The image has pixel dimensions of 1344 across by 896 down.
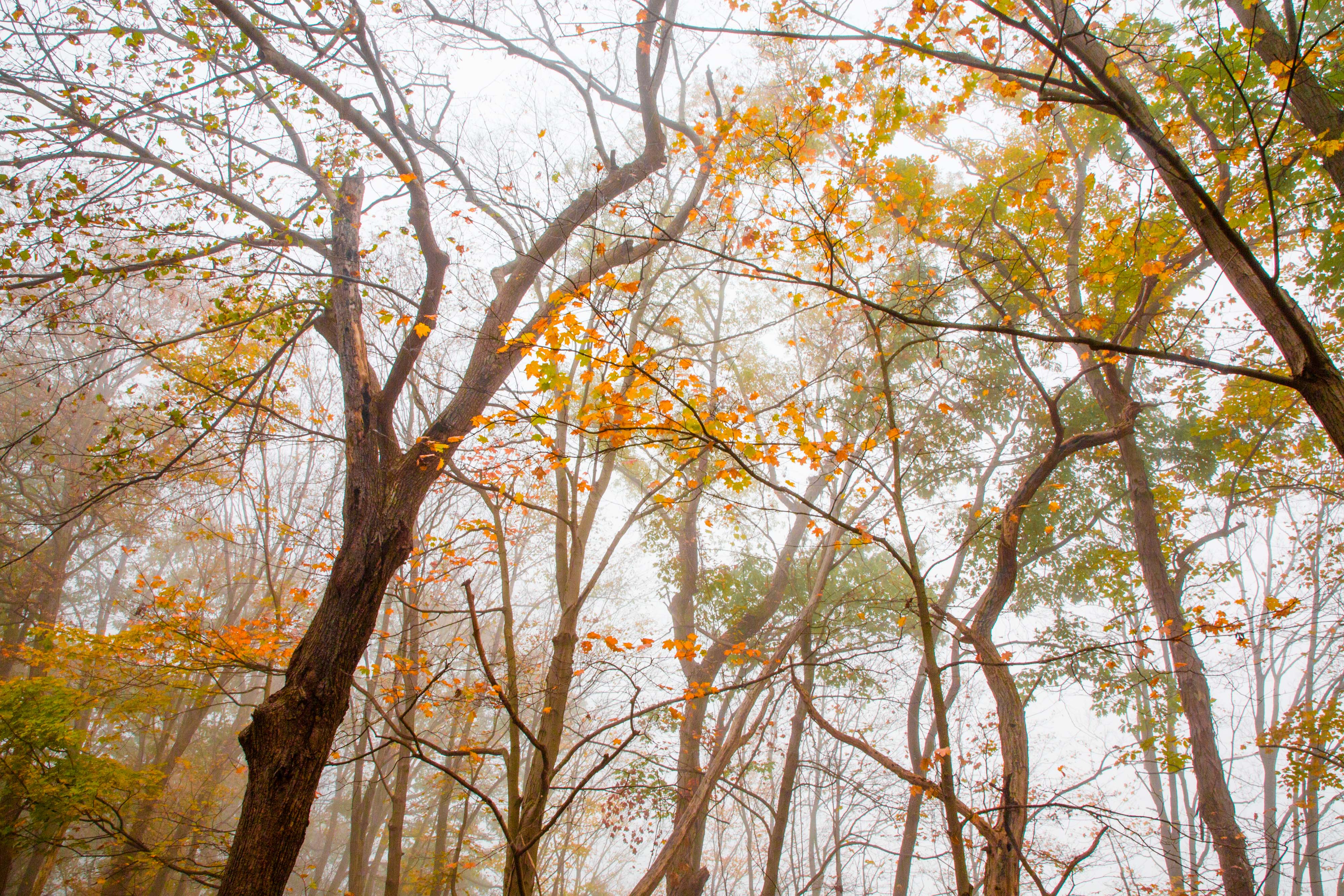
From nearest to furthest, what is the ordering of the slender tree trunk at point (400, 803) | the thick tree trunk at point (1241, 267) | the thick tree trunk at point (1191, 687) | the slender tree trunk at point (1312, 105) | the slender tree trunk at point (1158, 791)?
the thick tree trunk at point (1241, 267)
the slender tree trunk at point (1312, 105)
the thick tree trunk at point (1191, 687)
the slender tree trunk at point (400, 803)
the slender tree trunk at point (1158, 791)

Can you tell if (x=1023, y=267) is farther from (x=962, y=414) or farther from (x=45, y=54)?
(x=45, y=54)

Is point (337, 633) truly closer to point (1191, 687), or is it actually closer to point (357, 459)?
point (357, 459)

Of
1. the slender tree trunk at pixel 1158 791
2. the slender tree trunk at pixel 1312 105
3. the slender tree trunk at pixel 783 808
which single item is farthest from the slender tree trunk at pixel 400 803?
the slender tree trunk at pixel 1312 105

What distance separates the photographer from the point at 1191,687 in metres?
5.68

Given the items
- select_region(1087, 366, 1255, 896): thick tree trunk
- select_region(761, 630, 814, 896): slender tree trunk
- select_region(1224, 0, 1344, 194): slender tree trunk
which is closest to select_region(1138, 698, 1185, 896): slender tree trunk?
select_region(1087, 366, 1255, 896): thick tree trunk

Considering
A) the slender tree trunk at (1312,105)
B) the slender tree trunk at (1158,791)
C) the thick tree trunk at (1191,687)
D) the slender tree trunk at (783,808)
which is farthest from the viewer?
the slender tree trunk at (1158,791)

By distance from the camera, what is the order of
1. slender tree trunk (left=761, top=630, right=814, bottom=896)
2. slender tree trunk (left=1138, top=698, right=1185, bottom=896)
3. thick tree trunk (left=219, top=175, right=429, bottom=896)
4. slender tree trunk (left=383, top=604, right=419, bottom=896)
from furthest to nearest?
1. slender tree trunk (left=1138, top=698, right=1185, bottom=896)
2. slender tree trunk (left=383, top=604, right=419, bottom=896)
3. slender tree trunk (left=761, top=630, right=814, bottom=896)
4. thick tree trunk (left=219, top=175, right=429, bottom=896)

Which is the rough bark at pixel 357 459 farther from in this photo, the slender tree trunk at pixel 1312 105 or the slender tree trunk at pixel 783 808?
the slender tree trunk at pixel 1312 105

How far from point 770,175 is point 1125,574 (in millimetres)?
6828

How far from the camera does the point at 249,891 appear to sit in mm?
2422

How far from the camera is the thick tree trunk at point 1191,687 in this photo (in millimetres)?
4746

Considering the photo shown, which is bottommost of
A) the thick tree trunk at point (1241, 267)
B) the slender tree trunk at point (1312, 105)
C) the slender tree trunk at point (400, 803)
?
the slender tree trunk at point (400, 803)

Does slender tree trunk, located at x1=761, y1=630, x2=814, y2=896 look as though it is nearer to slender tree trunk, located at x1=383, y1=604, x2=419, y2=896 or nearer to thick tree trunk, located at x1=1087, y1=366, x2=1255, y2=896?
thick tree trunk, located at x1=1087, y1=366, x2=1255, y2=896

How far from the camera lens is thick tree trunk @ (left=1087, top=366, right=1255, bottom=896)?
4.75 metres
